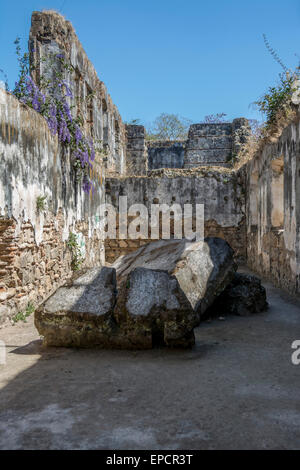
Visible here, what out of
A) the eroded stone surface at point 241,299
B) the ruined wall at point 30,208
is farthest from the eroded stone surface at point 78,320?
the eroded stone surface at point 241,299

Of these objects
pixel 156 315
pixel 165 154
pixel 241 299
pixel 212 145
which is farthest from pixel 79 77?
pixel 165 154

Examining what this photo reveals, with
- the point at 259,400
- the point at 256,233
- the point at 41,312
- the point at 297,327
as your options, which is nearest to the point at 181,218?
the point at 256,233

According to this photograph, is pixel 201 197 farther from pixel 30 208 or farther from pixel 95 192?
pixel 30 208

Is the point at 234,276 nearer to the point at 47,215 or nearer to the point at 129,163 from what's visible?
the point at 47,215

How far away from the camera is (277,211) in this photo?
24.5 feet

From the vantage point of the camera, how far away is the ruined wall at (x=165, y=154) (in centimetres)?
1719

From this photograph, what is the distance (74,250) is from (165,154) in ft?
35.7

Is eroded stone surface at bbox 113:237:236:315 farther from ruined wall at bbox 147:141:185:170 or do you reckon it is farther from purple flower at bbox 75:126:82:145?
ruined wall at bbox 147:141:185:170

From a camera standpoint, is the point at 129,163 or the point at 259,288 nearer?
the point at 259,288

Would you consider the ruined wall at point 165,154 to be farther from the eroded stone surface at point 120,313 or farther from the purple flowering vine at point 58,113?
the eroded stone surface at point 120,313

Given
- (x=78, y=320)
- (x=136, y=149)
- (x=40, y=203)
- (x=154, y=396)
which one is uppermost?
(x=136, y=149)

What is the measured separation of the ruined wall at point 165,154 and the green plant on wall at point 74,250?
1029cm

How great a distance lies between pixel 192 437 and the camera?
6.75 feet
